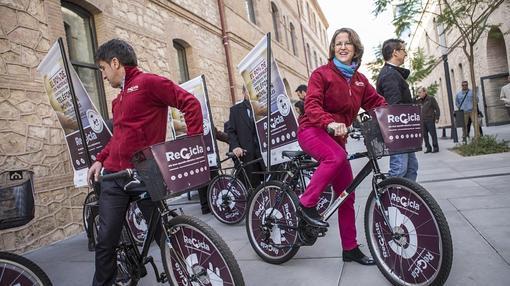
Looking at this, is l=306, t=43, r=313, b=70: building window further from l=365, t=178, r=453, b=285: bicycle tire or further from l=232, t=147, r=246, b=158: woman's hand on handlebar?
l=365, t=178, r=453, b=285: bicycle tire

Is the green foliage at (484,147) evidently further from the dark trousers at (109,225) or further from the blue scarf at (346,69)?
the dark trousers at (109,225)

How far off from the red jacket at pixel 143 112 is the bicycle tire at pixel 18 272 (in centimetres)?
77

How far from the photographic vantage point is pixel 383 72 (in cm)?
447

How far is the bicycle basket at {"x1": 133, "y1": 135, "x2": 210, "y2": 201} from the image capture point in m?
2.15

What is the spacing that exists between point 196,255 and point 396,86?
296 cm

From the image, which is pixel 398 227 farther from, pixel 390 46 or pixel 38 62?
pixel 38 62

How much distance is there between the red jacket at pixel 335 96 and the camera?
2.93m

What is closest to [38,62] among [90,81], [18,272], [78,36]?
[90,81]

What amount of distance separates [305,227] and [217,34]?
10624mm

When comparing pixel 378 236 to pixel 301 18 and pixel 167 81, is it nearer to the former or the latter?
pixel 167 81

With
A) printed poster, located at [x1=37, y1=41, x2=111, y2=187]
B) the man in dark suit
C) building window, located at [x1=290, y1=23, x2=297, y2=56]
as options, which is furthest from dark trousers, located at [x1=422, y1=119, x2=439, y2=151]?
building window, located at [x1=290, y1=23, x2=297, y2=56]

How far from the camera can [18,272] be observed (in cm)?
229

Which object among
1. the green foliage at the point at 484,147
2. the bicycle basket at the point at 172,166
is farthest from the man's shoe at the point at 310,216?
the green foliage at the point at 484,147

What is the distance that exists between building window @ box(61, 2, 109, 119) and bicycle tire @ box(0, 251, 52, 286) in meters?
5.44
